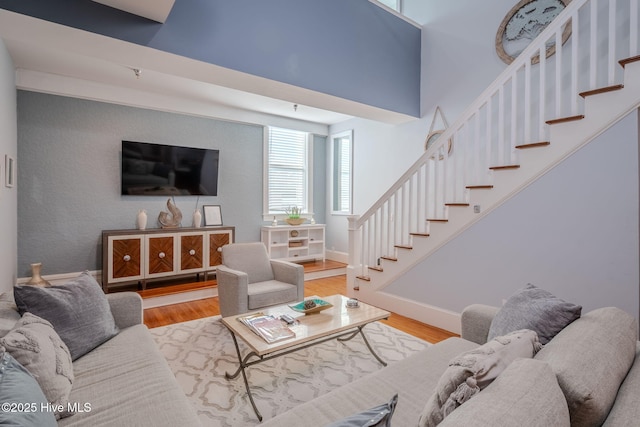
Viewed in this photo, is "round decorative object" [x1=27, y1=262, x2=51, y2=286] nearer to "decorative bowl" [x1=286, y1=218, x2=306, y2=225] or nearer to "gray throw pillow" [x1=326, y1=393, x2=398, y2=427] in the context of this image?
"decorative bowl" [x1=286, y1=218, x2=306, y2=225]

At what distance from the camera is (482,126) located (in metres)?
3.83

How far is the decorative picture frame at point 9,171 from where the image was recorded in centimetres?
310

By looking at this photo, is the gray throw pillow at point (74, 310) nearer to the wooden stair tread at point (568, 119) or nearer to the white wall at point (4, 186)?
the white wall at point (4, 186)

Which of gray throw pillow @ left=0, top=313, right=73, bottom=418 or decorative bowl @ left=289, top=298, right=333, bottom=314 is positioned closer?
gray throw pillow @ left=0, top=313, right=73, bottom=418

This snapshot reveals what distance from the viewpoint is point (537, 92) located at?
3.38 m

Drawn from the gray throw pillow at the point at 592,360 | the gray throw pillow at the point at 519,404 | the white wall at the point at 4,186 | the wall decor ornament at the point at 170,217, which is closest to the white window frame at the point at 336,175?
the wall decor ornament at the point at 170,217

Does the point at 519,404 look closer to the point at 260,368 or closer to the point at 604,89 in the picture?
the point at 260,368

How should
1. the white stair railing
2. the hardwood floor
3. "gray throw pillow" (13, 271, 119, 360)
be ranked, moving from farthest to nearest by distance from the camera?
the hardwood floor → the white stair railing → "gray throw pillow" (13, 271, 119, 360)

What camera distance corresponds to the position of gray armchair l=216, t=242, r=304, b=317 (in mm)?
2912

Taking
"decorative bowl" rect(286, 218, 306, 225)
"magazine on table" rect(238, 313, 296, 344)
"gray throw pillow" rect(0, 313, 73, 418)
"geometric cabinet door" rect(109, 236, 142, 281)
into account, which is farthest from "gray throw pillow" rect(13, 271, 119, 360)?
"decorative bowl" rect(286, 218, 306, 225)

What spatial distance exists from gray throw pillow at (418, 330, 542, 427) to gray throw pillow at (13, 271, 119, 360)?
177 centimetres

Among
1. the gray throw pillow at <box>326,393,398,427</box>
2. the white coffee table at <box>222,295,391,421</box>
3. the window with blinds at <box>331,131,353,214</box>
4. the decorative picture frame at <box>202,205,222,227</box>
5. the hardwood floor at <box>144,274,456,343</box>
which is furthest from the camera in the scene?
the window with blinds at <box>331,131,353,214</box>

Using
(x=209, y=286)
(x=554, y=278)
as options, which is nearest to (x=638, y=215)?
(x=554, y=278)

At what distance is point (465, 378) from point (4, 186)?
4083mm
